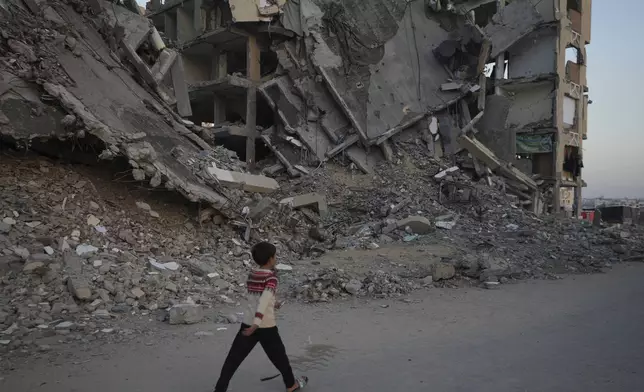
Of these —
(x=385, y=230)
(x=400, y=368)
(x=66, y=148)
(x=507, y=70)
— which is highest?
(x=507, y=70)

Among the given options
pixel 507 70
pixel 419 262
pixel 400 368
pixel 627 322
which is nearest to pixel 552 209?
pixel 507 70

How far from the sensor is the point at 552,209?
17.2 m

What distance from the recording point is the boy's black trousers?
9.48 feet

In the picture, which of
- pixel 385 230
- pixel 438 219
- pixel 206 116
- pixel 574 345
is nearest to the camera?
pixel 574 345

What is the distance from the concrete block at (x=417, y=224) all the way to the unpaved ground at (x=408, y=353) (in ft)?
16.7

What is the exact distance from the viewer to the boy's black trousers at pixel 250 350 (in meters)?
2.89

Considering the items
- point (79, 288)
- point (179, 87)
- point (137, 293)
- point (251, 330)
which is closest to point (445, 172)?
point (179, 87)

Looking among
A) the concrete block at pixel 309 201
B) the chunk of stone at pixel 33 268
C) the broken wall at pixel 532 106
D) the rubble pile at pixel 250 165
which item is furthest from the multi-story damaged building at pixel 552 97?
the chunk of stone at pixel 33 268

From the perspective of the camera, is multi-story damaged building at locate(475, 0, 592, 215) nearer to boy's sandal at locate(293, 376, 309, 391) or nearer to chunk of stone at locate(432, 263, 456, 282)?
chunk of stone at locate(432, 263, 456, 282)

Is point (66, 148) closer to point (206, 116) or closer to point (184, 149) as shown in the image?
point (184, 149)

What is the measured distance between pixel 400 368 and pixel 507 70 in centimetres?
1777

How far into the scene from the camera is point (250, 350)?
9.66 ft

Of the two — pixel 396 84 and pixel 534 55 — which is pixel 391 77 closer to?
pixel 396 84

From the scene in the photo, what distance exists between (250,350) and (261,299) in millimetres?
372
